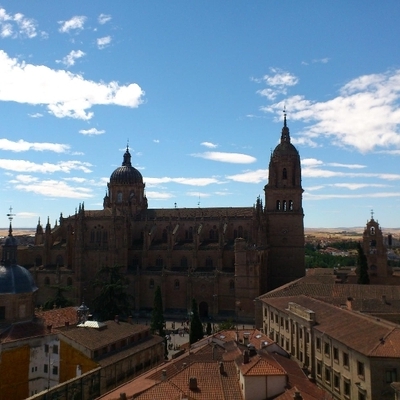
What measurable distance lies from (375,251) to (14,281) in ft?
165

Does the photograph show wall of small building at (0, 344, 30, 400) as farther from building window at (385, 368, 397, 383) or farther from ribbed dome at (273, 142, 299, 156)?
ribbed dome at (273, 142, 299, 156)

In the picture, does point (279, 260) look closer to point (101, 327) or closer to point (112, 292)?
point (112, 292)

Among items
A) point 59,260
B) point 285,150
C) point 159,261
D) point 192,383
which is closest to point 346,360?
point 192,383

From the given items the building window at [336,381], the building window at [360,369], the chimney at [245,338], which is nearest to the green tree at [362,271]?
the chimney at [245,338]

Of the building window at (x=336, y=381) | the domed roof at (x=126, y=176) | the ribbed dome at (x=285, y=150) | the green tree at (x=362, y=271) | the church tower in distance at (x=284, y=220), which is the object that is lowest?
the building window at (x=336, y=381)

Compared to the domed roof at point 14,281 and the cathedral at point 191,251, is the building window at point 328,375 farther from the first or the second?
the cathedral at point 191,251

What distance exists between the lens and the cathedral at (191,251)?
68438mm

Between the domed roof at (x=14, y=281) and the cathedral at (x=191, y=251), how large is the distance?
35.1 m

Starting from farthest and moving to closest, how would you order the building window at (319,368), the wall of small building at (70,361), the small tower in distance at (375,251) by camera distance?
the small tower in distance at (375,251) < the building window at (319,368) < the wall of small building at (70,361)

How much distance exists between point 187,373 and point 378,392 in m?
10.6

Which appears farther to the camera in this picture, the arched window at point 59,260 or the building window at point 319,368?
the arched window at point 59,260

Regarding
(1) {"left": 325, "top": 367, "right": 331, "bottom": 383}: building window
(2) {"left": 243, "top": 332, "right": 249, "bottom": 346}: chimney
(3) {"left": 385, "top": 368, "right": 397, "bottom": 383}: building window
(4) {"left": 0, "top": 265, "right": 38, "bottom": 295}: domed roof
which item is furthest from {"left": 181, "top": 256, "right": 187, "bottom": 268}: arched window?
(3) {"left": 385, "top": 368, "right": 397, "bottom": 383}: building window

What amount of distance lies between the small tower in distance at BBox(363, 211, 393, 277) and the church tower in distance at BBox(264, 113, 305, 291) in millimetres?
10079

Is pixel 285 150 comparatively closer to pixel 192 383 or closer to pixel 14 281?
pixel 14 281
